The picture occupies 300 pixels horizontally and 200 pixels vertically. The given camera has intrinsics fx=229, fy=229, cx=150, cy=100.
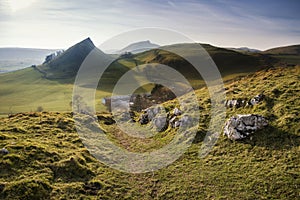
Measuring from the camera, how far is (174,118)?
33250mm

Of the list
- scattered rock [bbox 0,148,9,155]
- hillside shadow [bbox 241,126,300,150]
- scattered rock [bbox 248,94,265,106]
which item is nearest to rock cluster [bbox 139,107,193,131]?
scattered rock [bbox 248,94,265,106]

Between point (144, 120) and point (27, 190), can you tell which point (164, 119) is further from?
point (27, 190)

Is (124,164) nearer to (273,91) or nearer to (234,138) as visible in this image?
(234,138)

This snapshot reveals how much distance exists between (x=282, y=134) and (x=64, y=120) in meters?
29.1

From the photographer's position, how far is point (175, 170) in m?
22.6

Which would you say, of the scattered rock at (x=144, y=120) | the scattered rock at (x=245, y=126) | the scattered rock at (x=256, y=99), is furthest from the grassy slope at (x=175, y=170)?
the scattered rock at (x=144, y=120)

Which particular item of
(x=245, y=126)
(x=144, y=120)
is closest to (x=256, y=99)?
(x=245, y=126)

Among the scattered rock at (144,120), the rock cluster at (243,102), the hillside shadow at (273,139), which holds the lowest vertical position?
the scattered rock at (144,120)

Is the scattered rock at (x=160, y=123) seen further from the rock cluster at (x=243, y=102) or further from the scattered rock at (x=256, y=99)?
the scattered rock at (x=256, y=99)

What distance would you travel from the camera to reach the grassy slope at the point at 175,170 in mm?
18078

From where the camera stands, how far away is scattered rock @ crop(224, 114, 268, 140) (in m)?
25.0

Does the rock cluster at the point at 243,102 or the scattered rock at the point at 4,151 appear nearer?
the scattered rock at the point at 4,151

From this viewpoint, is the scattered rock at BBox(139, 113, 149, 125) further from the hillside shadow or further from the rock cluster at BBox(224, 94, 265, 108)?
the hillside shadow

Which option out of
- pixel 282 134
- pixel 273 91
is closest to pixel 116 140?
pixel 282 134
